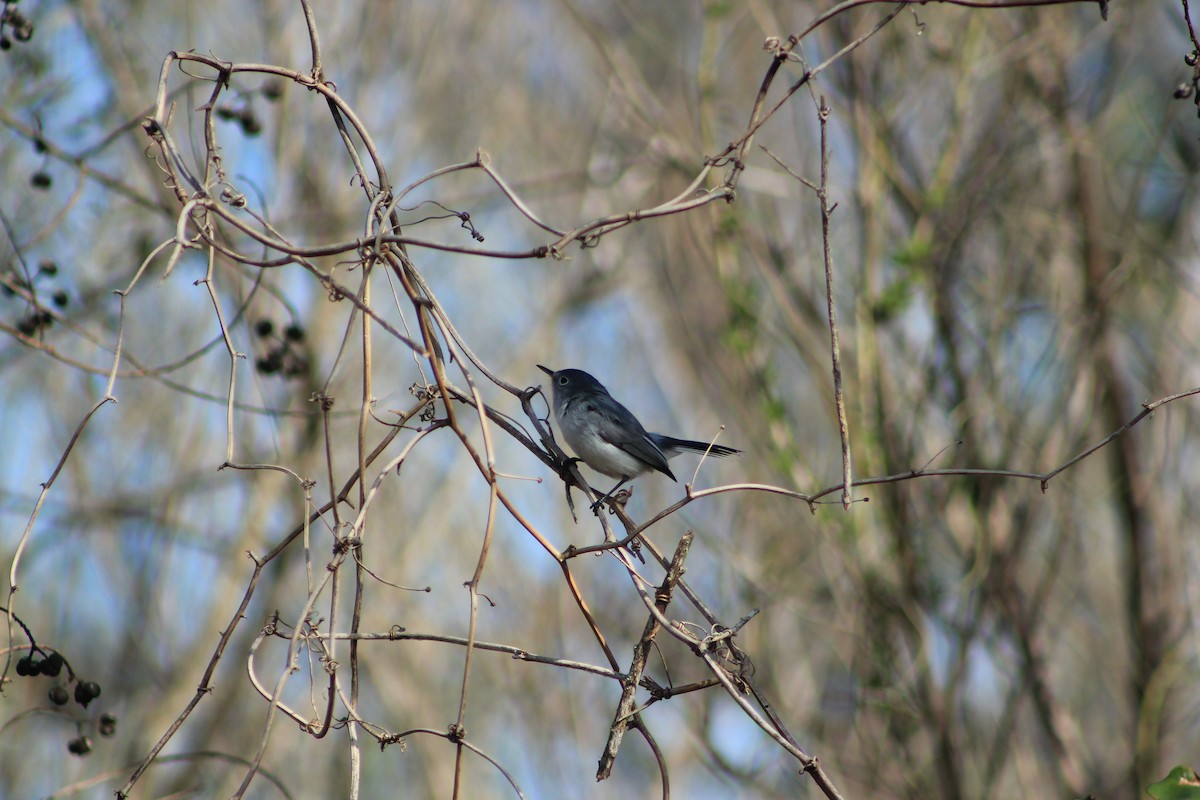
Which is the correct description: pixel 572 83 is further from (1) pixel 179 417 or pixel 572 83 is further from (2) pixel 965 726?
(2) pixel 965 726

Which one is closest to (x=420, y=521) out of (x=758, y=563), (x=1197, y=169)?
(x=758, y=563)

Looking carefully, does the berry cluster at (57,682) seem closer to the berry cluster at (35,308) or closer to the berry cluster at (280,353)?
the berry cluster at (35,308)

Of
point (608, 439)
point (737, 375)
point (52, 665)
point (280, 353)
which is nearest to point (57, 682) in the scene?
point (52, 665)

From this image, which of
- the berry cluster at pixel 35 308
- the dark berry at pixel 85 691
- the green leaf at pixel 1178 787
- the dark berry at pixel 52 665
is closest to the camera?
the green leaf at pixel 1178 787

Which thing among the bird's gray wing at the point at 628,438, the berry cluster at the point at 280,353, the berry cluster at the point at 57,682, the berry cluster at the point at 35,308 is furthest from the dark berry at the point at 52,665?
the bird's gray wing at the point at 628,438

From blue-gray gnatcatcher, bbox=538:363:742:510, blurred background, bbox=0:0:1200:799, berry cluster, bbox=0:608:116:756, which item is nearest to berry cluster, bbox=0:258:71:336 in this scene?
blurred background, bbox=0:0:1200:799

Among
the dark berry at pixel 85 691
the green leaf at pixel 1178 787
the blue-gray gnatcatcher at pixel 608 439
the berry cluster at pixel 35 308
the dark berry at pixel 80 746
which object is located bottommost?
the dark berry at pixel 80 746

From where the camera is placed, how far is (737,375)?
5945 millimetres

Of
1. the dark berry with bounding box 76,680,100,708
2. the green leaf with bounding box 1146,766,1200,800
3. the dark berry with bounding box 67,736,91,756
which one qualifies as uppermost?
the green leaf with bounding box 1146,766,1200,800

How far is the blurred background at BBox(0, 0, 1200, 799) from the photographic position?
17.8 feet

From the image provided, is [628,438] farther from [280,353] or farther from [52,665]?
[52,665]

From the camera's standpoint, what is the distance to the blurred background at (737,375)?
17.8ft

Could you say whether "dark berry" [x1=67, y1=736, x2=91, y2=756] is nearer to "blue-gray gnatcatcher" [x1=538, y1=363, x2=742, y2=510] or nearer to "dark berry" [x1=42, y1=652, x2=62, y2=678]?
"dark berry" [x1=42, y1=652, x2=62, y2=678]

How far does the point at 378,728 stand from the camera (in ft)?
7.14
